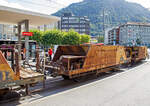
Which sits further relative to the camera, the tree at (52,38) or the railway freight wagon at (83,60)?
the tree at (52,38)

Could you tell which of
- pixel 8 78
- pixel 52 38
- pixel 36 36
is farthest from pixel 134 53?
pixel 36 36

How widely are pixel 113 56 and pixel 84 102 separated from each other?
21.7 ft

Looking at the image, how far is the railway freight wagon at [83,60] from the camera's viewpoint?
8.30 m

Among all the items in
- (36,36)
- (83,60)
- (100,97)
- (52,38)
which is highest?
(36,36)

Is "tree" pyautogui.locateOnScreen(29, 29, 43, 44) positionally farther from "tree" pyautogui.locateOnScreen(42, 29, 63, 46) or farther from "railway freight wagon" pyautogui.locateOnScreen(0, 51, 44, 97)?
"railway freight wagon" pyautogui.locateOnScreen(0, 51, 44, 97)

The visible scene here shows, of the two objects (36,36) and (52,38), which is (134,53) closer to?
(52,38)

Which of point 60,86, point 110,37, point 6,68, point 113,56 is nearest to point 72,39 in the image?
point 113,56

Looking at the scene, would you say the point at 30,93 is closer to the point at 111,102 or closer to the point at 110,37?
the point at 111,102

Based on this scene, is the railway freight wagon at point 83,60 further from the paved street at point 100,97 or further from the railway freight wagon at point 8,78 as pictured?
the railway freight wagon at point 8,78

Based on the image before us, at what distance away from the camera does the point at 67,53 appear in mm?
10734

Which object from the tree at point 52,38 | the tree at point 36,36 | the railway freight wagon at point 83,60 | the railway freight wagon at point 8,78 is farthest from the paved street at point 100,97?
the tree at point 36,36

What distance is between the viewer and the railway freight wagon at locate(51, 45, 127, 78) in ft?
27.2

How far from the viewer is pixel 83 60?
9039 millimetres

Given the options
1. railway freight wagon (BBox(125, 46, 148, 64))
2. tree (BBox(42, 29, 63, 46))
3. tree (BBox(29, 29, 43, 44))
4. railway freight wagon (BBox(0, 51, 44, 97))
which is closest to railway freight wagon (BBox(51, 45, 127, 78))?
railway freight wagon (BBox(0, 51, 44, 97))
